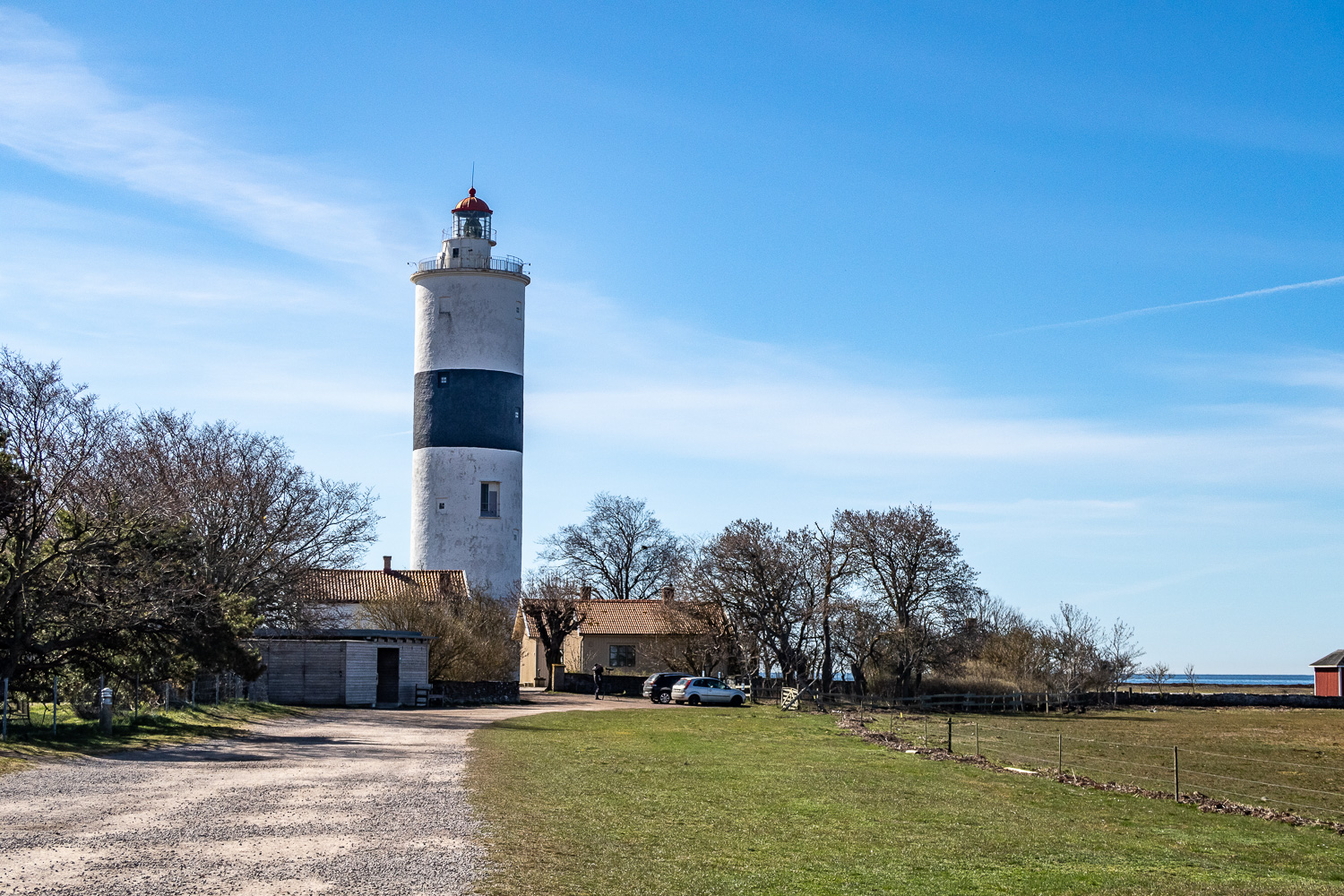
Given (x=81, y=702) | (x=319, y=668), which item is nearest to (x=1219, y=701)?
(x=319, y=668)

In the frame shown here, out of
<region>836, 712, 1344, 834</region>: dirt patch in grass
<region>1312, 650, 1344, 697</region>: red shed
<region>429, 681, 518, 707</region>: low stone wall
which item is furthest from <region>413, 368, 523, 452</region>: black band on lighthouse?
<region>1312, 650, 1344, 697</region>: red shed

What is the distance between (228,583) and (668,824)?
24821 millimetres

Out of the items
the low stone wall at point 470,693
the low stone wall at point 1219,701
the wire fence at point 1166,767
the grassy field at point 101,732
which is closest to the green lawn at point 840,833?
the wire fence at point 1166,767

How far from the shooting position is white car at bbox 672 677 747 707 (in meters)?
46.2

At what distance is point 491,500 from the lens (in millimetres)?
59188

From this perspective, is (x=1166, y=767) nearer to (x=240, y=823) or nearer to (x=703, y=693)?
(x=240, y=823)

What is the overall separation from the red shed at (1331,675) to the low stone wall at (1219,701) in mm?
1532

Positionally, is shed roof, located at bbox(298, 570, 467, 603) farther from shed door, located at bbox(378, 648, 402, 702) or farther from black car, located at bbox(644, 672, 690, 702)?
shed door, located at bbox(378, 648, 402, 702)

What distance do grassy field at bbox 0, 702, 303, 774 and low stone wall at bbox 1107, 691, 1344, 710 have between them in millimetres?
45154

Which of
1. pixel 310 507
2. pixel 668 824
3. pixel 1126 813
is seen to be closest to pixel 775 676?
pixel 310 507

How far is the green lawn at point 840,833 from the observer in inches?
454

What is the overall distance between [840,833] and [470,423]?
45751 millimetres

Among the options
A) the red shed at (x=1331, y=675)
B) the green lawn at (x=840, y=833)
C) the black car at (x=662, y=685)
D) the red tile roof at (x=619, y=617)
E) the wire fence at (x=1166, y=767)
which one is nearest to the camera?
the green lawn at (x=840, y=833)

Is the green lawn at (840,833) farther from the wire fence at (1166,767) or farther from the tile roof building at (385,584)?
the tile roof building at (385,584)
